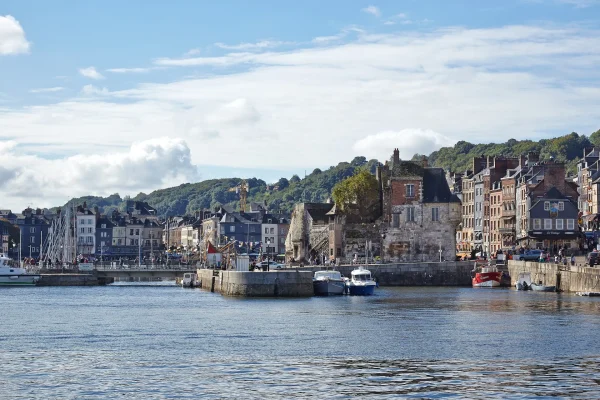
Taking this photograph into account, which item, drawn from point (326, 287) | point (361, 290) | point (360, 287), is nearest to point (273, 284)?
point (326, 287)

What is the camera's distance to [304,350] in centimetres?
5088

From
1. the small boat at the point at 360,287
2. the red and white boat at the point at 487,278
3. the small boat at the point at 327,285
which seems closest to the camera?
the small boat at the point at 327,285

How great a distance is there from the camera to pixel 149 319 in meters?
70.0

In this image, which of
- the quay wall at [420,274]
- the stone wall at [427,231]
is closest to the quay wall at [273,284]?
the quay wall at [420,274]

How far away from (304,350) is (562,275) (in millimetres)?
54410

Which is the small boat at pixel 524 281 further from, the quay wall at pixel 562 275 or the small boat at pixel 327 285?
the small boat at pixel 327 285

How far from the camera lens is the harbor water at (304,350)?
40.1 m

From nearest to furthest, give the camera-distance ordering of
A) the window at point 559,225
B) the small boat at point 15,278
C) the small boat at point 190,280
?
the small boat at point 190,280
the small boat at point 15,278
the window at point 559,225

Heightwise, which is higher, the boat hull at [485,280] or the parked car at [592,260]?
the parked car at [592,260]

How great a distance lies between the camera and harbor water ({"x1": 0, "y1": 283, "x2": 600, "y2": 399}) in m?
40.1

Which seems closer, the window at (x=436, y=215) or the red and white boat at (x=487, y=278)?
the red and white boat at (x=487, y=278)

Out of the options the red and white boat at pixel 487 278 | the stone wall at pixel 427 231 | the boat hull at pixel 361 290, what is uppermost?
the stone wall at pixel 427 231

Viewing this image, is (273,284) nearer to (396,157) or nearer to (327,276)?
(327,276)

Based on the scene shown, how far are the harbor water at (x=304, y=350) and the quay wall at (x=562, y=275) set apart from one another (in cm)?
A: 788
